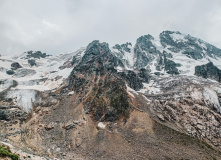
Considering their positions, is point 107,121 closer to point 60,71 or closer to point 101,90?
point 101,90

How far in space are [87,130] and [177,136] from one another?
110 ft

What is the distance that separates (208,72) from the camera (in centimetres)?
13175

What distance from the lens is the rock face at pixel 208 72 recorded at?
128 metres

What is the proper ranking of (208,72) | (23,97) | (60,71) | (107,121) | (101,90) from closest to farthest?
1. (107,121)
2. (101,90)
3. (23,97)
4. (208,72)
5. (60,71)

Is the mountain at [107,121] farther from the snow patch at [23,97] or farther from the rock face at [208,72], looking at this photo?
the rock face at [208,72]

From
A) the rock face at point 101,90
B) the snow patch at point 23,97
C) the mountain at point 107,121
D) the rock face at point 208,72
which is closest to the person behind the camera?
the mountain at point 107,121

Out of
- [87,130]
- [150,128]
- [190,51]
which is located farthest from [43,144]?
[190,51]

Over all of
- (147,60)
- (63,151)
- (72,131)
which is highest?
(147,60)

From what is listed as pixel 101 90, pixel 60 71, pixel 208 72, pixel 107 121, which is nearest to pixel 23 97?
pixel 101 90

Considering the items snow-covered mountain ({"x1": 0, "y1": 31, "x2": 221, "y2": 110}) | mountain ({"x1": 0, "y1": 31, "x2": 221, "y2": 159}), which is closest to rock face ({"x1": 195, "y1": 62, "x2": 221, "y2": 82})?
snow-covered mountain ({"x1": 0, "y1": 31, "x2": 221, "y2": 110})

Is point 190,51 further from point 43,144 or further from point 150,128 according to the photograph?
point 43,144

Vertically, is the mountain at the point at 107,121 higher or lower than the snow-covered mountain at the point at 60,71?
lower

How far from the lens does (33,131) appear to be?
6381cm

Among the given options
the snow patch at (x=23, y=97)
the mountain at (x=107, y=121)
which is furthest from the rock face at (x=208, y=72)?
the snow patch at (x=23, y=97)
